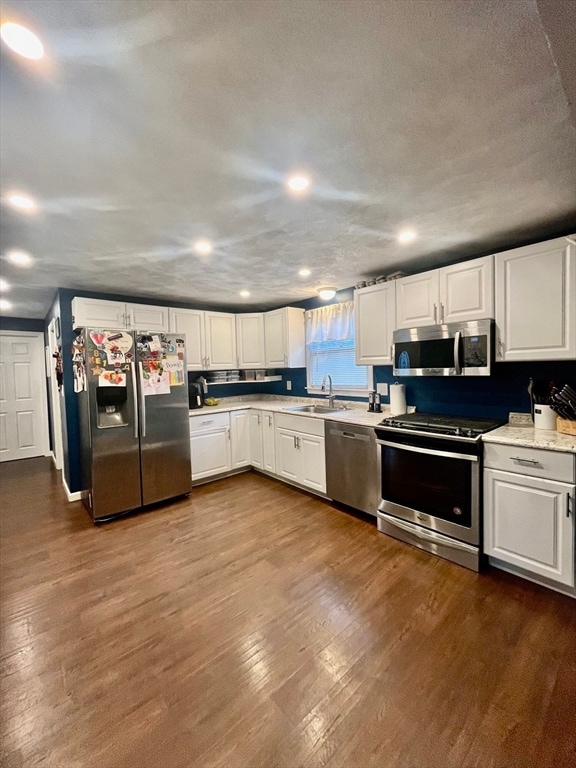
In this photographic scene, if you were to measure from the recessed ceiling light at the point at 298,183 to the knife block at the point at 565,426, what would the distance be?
227cm

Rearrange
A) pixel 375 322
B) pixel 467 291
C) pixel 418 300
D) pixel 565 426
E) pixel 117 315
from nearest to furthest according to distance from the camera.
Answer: pixel 565 426
pixel 467 291
pixel 418 300
pixel 375 322
pixel 117 315

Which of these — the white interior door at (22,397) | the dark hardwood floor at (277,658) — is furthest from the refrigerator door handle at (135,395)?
the white interior door at (22,397)

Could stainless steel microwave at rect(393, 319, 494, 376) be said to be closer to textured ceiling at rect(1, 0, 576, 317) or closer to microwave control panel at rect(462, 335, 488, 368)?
microwave control panel at rect(462, 335, 488, 368)

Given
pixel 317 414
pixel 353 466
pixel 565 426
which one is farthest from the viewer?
pixel 317 414

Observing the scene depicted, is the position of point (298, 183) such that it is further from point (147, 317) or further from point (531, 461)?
point (147, 317)

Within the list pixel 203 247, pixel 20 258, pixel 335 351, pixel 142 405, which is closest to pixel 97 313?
pixel 20 258

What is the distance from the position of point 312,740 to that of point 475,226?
9.77ft

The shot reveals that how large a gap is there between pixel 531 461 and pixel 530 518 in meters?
0.37

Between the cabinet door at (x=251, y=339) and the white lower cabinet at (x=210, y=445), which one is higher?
the cabinet door at (x=251, y=339)

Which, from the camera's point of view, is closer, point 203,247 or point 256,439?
point 203,247

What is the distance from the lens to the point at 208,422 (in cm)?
397

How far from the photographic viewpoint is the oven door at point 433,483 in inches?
87.1

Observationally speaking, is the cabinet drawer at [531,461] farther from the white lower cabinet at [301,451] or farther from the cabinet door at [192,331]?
the cabinet door at [192,331]

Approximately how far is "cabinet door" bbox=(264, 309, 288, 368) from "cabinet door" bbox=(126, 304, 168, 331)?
4.57 feet
